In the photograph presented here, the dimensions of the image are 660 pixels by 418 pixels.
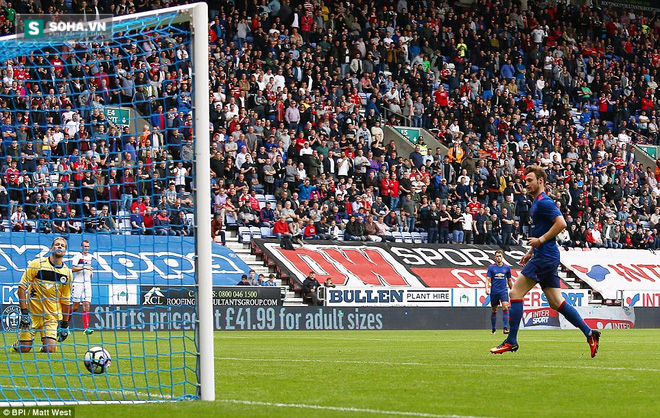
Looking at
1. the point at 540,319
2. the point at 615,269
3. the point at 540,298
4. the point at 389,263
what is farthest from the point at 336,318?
the point at 615,269

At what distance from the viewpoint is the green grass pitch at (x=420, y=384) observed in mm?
8023

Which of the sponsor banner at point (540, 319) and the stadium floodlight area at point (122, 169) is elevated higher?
the stadium floodlight area at point (122, 169)

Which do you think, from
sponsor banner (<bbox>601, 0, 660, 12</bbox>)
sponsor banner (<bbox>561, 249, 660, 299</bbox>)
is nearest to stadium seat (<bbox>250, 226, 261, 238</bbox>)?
sponsor banner (<bbox>561, 249, 660, 299</bbox>)

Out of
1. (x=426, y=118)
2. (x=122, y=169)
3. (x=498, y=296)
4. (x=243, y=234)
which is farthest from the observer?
(x=426, y=118)

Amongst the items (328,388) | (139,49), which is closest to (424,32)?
(139,49)

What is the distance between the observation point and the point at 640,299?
121 feet

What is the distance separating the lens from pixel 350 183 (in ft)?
113

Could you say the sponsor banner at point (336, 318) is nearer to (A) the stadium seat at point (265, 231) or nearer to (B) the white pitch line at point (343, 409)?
(A) the stadium seat at point (265, 231)

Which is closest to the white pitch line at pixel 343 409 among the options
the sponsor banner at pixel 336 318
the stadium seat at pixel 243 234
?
the sponsor banner at pixel 336 318

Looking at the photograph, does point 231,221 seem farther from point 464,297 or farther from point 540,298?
point 540,298

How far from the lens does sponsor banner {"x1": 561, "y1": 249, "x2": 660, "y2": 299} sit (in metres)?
37.9

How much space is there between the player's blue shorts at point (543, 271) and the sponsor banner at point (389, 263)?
17884 millimetres

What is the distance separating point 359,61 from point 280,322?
13776 millimetres

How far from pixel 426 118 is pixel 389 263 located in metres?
8.02
